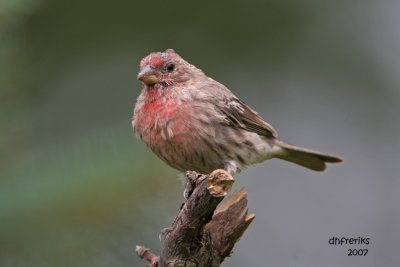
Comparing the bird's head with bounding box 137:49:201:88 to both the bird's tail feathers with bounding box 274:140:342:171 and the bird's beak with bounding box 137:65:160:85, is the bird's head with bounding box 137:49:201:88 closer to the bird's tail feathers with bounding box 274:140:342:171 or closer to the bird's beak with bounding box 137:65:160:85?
the bird's beak with bounding box 137:65:160:85

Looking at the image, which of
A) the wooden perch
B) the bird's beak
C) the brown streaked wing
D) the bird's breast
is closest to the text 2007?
the brown streaked wing

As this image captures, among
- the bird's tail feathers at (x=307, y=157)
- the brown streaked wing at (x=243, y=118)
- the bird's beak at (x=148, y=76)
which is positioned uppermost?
the bird's beak at (x=148, y=76)

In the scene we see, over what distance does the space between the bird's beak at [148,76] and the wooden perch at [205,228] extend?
4.56 ft

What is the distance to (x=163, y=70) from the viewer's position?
414cm

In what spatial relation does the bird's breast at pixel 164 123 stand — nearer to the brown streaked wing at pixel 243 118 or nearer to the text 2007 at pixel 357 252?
the brown streaked wing at pixel 243 118

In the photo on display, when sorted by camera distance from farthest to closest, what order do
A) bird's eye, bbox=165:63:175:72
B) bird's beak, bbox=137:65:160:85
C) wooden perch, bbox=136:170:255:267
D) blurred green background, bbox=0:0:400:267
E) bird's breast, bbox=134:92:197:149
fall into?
blurred green background, bbox=0:0:400:267
bird's eye, bbox=165:63:175:72
bird's beak, bbox=137:65:160:85
bird's breast, bbox=134:92:197:149
wooden perch, bbox=136:170:255:267

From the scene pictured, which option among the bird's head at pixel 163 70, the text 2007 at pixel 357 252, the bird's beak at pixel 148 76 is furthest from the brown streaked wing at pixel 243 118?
the text 2007 at pixel 357 252

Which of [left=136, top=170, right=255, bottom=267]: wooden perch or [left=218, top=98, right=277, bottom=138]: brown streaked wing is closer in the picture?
[left=136, top=170, right=255, bottom=267]: wooden perch

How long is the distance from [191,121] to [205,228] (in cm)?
132

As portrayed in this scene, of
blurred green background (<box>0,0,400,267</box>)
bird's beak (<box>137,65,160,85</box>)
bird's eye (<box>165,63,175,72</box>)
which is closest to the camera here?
bird's beak (<box>137,65,160,85</box>)

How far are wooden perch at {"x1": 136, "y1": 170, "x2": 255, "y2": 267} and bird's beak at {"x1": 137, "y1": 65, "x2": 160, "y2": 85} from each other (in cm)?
139

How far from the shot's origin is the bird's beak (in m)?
4.00

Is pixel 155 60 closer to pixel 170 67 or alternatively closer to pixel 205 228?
pixel 170 67

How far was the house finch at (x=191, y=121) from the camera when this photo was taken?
3.84 meters
